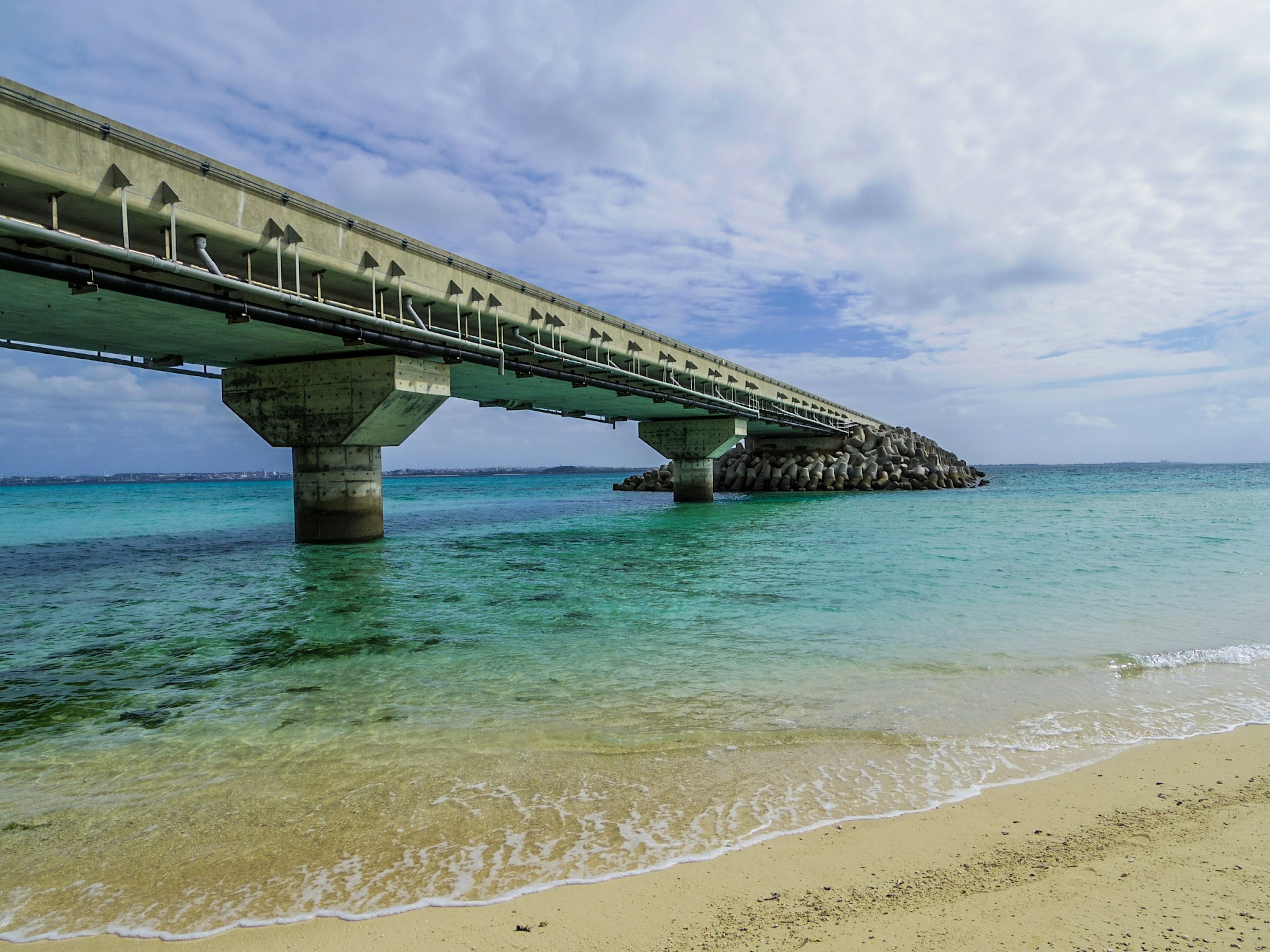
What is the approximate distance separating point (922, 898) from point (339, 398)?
20.8 m

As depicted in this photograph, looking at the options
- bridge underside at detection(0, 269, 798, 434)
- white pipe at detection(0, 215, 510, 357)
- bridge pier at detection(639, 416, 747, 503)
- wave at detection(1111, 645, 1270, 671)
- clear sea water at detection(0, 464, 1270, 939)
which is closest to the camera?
clear sea water at detection(0, 464, 1270, 939)

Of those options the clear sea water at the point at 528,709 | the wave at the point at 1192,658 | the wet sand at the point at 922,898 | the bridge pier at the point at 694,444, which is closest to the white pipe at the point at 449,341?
the clear sea water at the point at 528,709

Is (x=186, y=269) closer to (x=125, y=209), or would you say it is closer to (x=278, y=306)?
(x=125, y=209)

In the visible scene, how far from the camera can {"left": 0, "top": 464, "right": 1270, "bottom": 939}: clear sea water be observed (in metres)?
3.72

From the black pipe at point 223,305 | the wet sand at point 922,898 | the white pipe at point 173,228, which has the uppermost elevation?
the white pipe at point 173,228

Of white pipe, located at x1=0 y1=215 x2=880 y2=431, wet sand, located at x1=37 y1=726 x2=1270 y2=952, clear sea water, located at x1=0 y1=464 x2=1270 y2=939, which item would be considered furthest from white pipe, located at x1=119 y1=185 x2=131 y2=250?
wet sand, located at x1=37 y1=726 x2=1270 y2=952

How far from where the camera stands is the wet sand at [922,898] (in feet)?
9.29

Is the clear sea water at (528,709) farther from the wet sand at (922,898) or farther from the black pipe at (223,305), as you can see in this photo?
the black pipe at (223,305)

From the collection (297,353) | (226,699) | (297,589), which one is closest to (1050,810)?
(226,699)

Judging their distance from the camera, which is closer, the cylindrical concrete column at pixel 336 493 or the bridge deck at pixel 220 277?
the bridge deck at pixel 220 277

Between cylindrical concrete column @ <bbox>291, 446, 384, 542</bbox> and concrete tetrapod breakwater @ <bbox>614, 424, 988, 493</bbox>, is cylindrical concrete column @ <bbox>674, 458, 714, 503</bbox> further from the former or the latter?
cylindrical concrete column @ <bbox>291, 446, 384, 542</bbox>

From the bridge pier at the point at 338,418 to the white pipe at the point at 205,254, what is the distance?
7042 millimetres

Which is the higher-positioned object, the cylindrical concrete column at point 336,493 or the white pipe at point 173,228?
the white pipe at point 173,228

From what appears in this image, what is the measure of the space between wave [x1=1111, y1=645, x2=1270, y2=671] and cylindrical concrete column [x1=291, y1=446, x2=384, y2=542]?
68.0 ft
